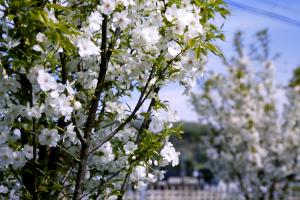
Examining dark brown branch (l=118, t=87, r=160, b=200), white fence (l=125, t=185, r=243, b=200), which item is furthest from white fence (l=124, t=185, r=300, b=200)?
dark brown branch (l=118, t=87, r=160, b=200)

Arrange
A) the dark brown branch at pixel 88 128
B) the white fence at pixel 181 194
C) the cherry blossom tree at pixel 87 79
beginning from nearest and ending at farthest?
the cherry blossom tree at pixel 87 79
the dark brown branch at pixel 88 128
the white fence at pixel 181 194

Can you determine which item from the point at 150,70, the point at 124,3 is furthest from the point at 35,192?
the point at 124,3

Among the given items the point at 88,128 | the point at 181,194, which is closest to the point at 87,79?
the point at 88,128

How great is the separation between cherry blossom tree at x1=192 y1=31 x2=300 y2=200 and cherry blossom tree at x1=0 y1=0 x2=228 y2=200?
25.6 ft

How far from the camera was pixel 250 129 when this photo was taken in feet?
34.6

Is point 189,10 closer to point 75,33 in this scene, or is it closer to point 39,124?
point 75,33

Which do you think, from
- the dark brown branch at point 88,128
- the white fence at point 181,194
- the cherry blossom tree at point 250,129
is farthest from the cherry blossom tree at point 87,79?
the white fence at point 181,194

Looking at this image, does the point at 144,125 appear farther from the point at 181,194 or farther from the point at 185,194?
the point at 185,194

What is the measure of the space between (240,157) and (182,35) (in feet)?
27.8

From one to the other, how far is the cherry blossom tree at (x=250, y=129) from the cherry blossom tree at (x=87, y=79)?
7.80 m

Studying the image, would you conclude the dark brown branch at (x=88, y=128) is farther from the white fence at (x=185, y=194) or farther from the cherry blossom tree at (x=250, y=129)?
the white fence at (x=185, y=194)

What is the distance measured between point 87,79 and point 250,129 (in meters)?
8.23

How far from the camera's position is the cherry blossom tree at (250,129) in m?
10.7

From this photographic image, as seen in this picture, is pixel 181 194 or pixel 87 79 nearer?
pixel 87 79
